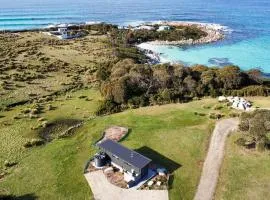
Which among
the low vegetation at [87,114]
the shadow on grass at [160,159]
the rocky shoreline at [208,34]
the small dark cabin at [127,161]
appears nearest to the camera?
the small dark cabin at [127,161]

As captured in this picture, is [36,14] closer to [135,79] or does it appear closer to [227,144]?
[135,79]

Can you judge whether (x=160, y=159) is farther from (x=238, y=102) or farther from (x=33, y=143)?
(x=238, y=102)

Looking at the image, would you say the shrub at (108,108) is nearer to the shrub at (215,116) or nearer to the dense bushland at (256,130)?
the shrub at (215,116)

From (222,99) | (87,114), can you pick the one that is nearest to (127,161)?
(87,114)

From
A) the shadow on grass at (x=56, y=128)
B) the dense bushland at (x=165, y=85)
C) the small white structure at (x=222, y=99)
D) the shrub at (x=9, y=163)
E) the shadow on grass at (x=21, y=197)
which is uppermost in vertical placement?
the dense bushland at (x=165, y=85)

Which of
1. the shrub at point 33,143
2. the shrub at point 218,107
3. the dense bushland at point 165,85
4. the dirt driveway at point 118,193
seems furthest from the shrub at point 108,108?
the dirt driveway at point 118,193

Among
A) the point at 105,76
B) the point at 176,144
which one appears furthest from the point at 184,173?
the point at 105,76

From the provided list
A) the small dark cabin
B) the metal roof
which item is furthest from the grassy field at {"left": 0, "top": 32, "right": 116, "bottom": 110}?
the small dark cabin
